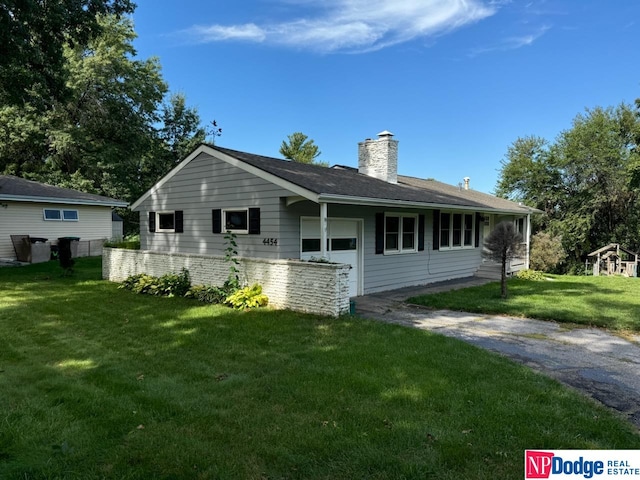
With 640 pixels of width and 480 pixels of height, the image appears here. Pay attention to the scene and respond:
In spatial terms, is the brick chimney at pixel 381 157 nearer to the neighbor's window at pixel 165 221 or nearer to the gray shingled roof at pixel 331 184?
the gray shingled roof at pixel 331 184

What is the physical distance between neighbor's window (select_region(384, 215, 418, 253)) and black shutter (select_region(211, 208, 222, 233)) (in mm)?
4499

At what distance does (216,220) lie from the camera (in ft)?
34.1

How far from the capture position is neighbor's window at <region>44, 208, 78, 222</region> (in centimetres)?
1859

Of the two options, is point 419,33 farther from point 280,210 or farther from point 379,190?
point 280,210

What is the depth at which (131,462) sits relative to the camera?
282cm

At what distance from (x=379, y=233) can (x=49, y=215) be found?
16.3m

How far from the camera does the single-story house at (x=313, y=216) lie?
9078 millimetres

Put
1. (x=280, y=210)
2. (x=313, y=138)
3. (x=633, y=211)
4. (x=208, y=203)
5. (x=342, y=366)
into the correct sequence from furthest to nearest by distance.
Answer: (x=313, y=138) < (x=633, y=211) < (x=208, y=203) < (x=280, y=210) < (x=342, y=366)

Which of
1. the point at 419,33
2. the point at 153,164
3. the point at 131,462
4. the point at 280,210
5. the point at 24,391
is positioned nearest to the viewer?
the point at 131,462

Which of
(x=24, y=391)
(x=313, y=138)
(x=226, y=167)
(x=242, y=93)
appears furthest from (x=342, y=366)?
(x=313, y=138)

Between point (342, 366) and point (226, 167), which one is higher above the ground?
point (226, 167)

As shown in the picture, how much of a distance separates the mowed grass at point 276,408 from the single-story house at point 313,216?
3.27 metres

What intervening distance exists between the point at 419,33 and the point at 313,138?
21433 mm

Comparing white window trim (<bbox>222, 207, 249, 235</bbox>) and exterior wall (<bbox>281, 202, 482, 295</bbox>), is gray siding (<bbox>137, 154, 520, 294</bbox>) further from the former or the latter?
white window trim (<bbox>222, 207, 249, 235</bbox>)
